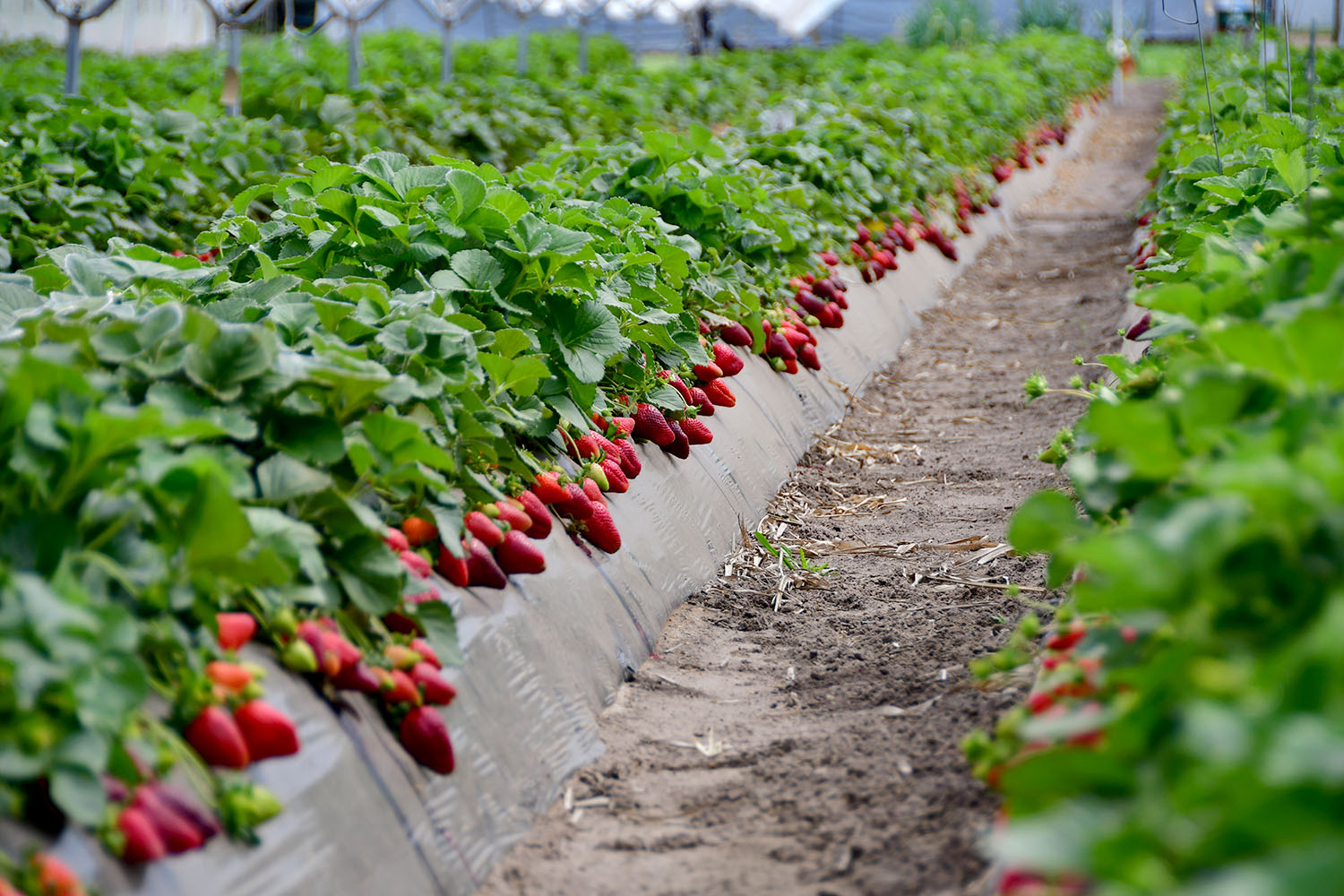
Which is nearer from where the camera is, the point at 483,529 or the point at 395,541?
the point at 395,541

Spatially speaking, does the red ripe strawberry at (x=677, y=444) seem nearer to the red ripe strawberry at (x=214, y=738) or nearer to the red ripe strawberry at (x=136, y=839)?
the red ripe strawberry at (x=214, y=738)

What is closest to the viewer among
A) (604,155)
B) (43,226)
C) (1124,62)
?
Result: (43,226)

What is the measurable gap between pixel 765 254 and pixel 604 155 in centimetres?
71

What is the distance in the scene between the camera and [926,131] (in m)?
7.07

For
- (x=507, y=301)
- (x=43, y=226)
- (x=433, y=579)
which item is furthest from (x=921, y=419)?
(x=43, y=226)

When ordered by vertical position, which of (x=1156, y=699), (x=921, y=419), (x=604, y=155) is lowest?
(x=921, y=419)

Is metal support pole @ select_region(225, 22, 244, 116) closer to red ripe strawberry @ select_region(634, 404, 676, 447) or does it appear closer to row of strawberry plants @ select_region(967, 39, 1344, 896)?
red ripe strawberry @ select_region(634, 404, 676, 447)

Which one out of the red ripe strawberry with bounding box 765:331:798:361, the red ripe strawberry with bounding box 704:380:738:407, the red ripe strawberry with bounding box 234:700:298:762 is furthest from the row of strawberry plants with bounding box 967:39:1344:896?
the red ripe strawberry with bounding box 765:331:798:361

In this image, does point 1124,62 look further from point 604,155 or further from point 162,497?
point 162,497

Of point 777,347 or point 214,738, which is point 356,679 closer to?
point 214,738

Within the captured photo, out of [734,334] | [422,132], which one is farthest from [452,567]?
[422,132]

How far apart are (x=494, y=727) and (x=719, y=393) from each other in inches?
62.3

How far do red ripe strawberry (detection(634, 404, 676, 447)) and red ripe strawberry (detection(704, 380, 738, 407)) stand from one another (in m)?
0.42

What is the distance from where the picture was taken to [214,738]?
1.43 meters
